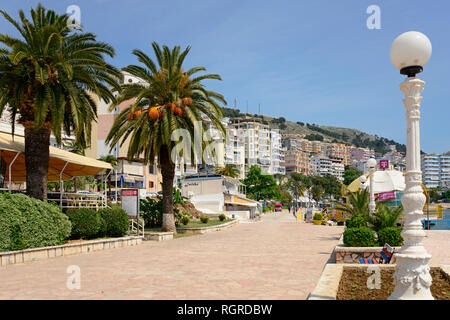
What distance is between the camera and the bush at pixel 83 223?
634 inches

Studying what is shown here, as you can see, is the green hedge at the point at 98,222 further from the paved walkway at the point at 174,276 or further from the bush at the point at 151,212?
the bush at the point at 151,212

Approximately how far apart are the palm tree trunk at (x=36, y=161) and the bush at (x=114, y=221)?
9.74 ft

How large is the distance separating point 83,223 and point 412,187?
44.4 feet

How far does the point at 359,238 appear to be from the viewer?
10898mm

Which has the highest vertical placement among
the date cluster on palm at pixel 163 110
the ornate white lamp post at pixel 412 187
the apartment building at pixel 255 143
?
the apartment building at pixel 255 143

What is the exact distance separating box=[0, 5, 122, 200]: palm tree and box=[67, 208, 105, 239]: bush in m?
1.34

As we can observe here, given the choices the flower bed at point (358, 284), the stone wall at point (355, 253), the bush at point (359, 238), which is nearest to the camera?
the flower bed at point (358, 284)

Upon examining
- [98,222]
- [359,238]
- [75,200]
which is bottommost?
[98,222]

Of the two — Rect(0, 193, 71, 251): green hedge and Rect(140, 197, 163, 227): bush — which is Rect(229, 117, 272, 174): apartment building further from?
Rect(0, 193, 71, 251): green hedge

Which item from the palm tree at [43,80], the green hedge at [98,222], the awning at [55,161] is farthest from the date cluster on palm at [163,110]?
the green hedge at [98,222]

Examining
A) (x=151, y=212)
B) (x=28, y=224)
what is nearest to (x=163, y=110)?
(x=151, y=212)

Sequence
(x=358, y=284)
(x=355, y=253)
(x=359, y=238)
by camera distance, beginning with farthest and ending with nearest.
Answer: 1. (x=359, y=238)
2. (x=355, y=253)
3. (x=358, y=284)

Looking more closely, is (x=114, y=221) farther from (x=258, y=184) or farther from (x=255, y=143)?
(x=255, y=143)

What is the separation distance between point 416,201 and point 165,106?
1715 centimetres
